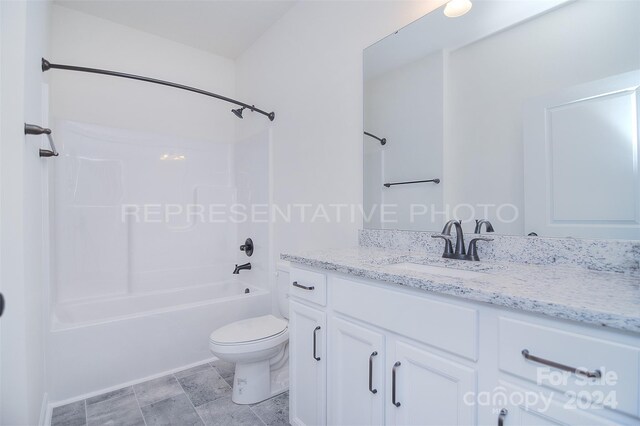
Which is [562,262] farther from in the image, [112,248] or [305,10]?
[112,248]

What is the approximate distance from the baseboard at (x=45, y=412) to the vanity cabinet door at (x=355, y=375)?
57.7 inches

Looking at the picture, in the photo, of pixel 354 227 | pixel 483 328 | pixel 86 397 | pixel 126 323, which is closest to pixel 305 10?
pixel 354 227

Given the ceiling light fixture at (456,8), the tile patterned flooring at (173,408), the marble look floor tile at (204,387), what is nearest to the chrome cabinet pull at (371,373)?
the tile patterned flooring at (173,408)

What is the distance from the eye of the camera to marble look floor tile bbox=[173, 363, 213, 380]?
6.80 feet

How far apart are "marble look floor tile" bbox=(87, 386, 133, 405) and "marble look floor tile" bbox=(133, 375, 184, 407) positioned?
4 cm

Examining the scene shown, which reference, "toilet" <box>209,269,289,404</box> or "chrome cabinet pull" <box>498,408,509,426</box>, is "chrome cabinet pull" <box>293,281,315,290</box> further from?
"chrome cabinet pull" <box>498,408,509,426</box>

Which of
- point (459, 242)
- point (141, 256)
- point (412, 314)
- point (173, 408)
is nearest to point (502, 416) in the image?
point (412, 314)

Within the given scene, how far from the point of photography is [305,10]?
218 centimetres

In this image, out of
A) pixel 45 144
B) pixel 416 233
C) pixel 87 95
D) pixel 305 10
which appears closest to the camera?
pixel 416 233

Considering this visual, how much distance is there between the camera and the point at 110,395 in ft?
6.03

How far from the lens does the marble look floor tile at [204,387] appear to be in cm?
181

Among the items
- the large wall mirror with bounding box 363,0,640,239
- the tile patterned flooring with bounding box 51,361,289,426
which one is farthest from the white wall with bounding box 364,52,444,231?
the tile patterned flooring with bounding box 51,361,289,426

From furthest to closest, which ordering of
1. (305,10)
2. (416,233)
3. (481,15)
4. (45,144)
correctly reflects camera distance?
(305,10) < (45,144) < (416,233) < (481,15)

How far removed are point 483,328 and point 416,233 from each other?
0.77m
